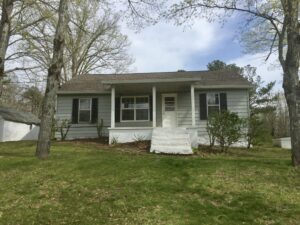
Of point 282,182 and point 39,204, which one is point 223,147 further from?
point 39,204

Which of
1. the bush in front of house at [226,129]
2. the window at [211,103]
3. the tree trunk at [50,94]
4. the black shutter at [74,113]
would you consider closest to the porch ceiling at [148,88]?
the window at [211,103]

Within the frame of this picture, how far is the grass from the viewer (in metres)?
6.23

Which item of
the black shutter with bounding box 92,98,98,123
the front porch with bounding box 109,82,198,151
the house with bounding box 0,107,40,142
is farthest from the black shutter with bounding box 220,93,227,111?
the house with bounding box 0,107,40,142

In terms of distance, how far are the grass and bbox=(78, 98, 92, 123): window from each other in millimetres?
8096

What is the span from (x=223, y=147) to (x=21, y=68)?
17.0m

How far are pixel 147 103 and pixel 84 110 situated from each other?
359 centimetres

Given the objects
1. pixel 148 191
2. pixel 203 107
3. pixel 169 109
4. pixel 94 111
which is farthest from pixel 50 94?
pixel 203 107

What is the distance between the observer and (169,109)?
18.2 metres

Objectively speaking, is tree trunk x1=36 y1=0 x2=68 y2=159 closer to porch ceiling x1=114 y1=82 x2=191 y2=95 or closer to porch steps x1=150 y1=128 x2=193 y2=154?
porch steps x1=150 y1=128 x2=193 y2=154

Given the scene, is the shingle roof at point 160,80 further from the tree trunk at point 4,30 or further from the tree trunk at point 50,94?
the tree trunk at point 4,30

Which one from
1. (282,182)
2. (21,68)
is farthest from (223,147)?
(21,68)

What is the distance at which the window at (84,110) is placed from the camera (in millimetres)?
18562

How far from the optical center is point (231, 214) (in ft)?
20.8

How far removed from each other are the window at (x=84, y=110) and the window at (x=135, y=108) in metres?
1.96
